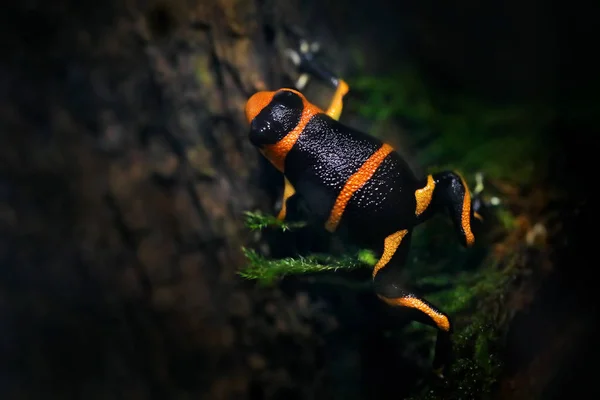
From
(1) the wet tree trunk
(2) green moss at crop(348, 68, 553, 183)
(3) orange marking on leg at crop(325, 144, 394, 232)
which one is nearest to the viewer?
(3) orange marking on leg at crop(325, 144, 394, 232)

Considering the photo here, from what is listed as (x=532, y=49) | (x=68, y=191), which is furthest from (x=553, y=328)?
(x=68, y=191)

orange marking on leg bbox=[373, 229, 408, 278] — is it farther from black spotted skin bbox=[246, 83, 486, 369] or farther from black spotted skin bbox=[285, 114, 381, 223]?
black spotted skin bbox=[285, 114, 381, 223]

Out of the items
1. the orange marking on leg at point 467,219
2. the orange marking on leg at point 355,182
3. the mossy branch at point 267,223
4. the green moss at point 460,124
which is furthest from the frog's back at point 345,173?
the green moss at point 460,124

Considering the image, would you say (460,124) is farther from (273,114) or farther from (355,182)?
(273,114)

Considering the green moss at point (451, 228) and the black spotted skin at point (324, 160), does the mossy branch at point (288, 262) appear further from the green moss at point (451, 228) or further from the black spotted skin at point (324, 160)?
the black spotted skin at point (324, 160)

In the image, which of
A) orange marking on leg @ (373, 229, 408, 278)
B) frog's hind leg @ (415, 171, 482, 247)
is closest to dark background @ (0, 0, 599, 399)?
orange marking on leg @ (373, 229, 408, 278)
